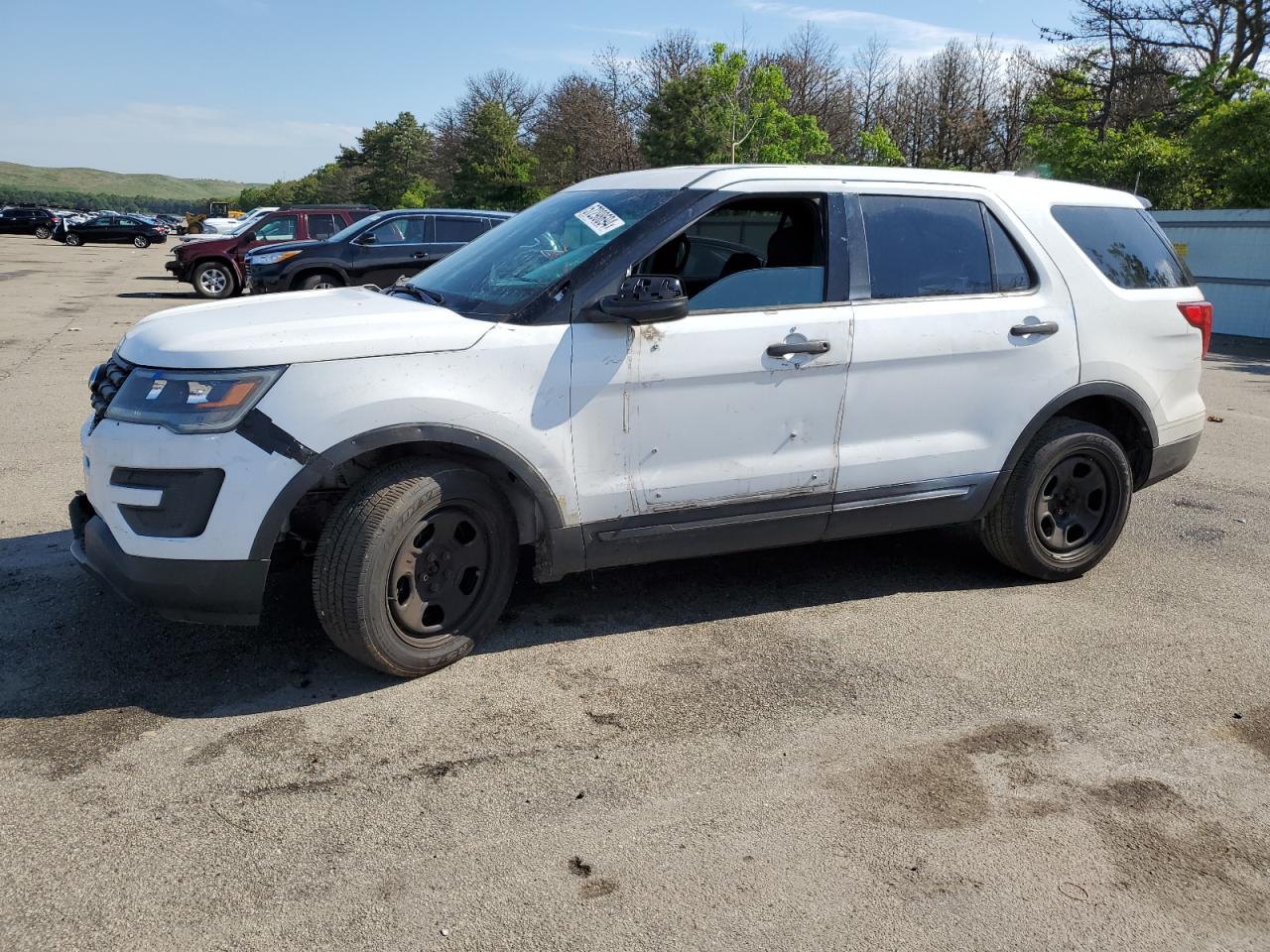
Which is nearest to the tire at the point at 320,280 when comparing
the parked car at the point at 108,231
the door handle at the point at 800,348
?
the door handle at the point at 800,348

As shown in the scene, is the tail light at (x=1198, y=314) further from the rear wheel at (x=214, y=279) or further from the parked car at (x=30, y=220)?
the parked car at (x=30, y=220)

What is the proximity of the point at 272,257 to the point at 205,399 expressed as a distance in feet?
44.9

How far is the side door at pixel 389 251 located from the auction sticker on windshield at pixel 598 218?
11437 millimetres

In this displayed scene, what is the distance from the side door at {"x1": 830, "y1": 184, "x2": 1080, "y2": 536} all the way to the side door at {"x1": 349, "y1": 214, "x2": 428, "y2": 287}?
463 inches

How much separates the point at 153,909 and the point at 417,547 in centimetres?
152

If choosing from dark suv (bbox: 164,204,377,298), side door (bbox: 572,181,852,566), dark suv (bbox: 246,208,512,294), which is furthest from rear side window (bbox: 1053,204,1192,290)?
dark suv (bbox: 164,204,377,298)

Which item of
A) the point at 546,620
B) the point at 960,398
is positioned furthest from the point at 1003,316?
the point at 546,620

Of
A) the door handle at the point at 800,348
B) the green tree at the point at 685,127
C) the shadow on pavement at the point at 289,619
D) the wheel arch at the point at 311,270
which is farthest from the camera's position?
the green tree at the point at 685,127

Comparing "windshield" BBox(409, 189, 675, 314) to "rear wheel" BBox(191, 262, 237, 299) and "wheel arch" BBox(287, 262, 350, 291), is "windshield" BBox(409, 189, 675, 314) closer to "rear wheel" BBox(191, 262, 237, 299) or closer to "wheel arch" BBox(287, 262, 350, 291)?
"wheel arch" BBox(287, 262, 350, 291)

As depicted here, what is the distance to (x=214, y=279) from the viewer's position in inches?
806

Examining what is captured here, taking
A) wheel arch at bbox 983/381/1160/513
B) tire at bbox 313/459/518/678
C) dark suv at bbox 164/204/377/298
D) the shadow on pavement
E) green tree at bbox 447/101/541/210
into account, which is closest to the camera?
tire at bbox 313/459/518/678

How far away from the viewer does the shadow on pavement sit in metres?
3.82

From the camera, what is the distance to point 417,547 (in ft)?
12.6

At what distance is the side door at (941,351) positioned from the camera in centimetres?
447
